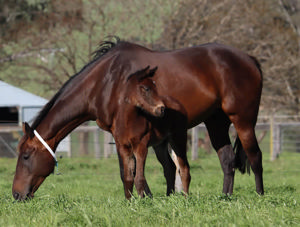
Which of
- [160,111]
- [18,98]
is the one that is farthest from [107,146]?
[160,111]

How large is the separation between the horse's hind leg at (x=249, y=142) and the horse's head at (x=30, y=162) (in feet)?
8.15

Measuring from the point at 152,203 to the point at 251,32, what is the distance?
17.6 metres

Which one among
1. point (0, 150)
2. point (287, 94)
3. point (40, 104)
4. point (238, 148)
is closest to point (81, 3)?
point (40, 104)

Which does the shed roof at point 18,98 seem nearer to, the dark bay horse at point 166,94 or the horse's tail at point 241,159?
the dark bay horse at point 166,94

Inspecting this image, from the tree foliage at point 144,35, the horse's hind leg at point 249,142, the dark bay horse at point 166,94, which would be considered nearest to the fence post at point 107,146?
the tree foliage at point 144,35

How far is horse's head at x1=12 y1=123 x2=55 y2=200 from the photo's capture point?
6629 millimetres

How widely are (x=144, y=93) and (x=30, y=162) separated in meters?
A: 1.74

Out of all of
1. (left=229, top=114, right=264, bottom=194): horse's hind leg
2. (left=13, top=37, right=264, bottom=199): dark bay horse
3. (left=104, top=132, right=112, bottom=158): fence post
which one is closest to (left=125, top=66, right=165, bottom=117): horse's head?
(left=13, top=37, right=264, bottom=199): dark bay horse

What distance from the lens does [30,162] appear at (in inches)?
262

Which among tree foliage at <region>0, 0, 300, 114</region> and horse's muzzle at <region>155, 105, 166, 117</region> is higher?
horse's muzzle at <region>155, 105, 166, 117</region>

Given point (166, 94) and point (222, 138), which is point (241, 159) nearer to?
point (222, 138)

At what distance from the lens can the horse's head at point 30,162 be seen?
6629mm

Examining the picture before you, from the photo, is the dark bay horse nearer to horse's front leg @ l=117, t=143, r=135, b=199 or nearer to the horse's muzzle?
horse's front leg @ l=117, t=143, r=135, b=199

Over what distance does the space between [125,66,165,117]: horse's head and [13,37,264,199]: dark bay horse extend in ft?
0.67
